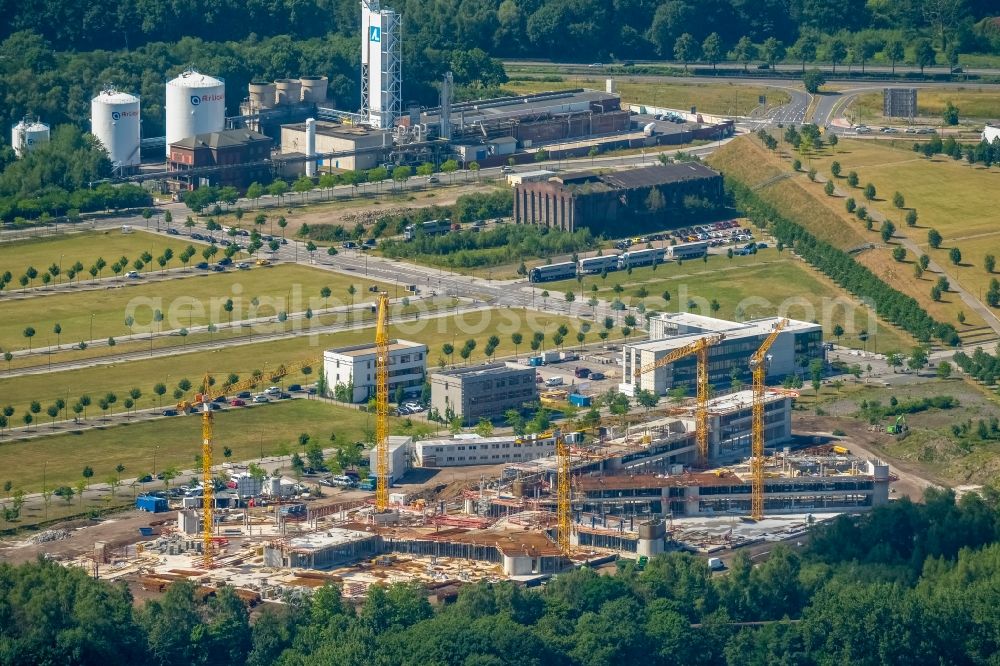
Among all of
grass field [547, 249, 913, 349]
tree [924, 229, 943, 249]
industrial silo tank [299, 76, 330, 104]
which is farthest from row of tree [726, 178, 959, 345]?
industrial silo tank [299, 76, 330, 104]

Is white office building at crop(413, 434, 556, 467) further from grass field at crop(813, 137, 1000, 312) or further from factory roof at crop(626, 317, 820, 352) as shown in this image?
grass field at crop(813, 137, 1000, 312)

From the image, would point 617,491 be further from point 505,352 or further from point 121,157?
point 121,157

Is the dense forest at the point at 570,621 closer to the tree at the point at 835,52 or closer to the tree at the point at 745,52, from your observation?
the tree at the point at 835,52

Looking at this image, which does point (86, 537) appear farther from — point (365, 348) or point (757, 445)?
point (757, 445)

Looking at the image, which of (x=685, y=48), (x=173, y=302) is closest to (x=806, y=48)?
(x=685, y=48)

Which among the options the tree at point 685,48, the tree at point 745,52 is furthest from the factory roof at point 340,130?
the tree at point 745,52
